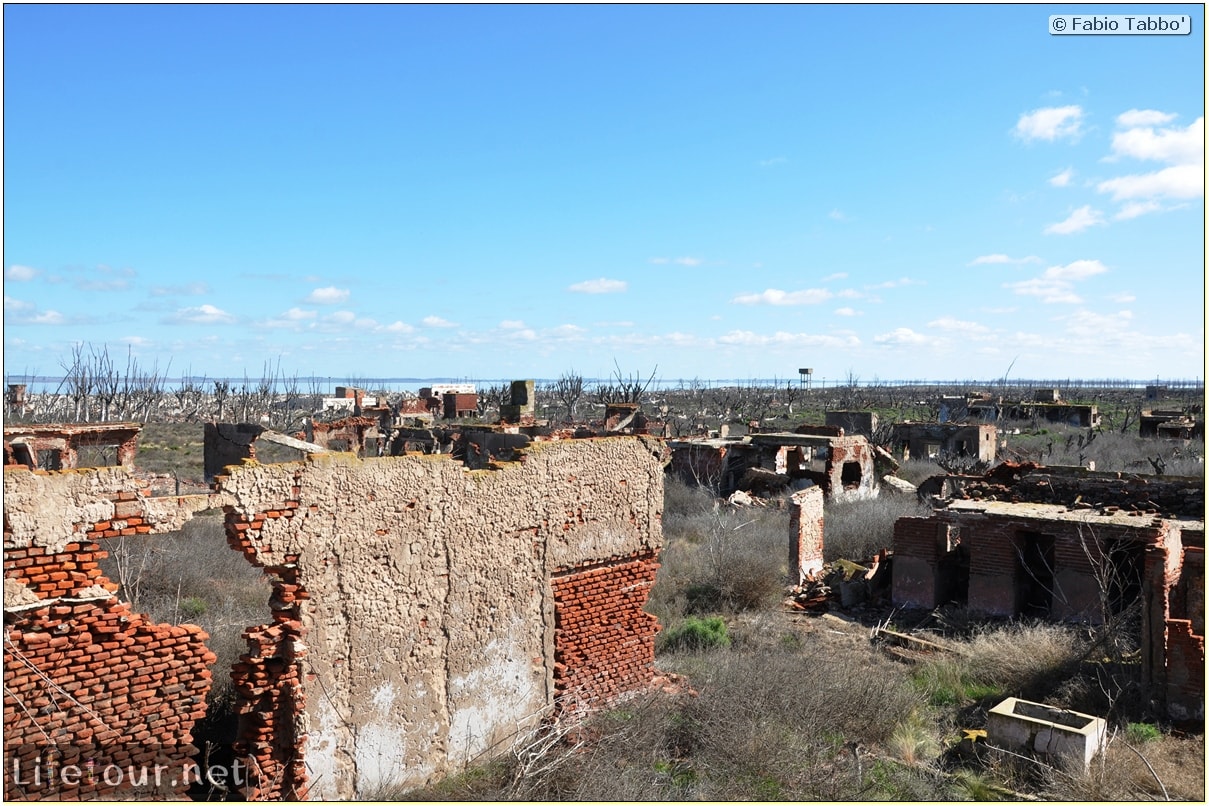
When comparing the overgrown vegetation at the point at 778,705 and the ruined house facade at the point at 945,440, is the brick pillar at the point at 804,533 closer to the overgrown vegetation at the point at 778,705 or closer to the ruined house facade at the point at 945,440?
the overgrown vegetation at the point at 778,705

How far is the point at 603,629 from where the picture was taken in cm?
833

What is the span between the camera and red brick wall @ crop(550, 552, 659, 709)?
7992 millimetres

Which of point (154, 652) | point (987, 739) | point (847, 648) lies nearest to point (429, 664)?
point (154, 652)


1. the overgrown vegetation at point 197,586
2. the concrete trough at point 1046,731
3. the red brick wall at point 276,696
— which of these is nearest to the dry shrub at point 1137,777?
the concrete trough at point 1046,731

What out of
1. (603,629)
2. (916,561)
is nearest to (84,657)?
(603,629)

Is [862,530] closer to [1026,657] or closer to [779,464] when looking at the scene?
[779,464]

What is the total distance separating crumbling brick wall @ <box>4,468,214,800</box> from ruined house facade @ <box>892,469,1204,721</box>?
983 centimetres

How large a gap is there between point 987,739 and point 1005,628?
160 inches

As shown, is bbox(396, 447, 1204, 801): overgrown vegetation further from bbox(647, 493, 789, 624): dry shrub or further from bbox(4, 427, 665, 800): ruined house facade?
bbox(647, 493, 789, 624): dry shrub

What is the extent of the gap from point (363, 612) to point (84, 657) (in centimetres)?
185

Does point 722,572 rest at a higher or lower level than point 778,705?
higher

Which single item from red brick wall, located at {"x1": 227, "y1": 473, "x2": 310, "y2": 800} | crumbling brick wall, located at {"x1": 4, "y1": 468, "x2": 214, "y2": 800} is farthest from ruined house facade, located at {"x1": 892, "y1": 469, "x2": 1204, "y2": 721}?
crumbling brick wall, located at {"x1": 4, "y1": 468, "x2": 214, "y2": 800}

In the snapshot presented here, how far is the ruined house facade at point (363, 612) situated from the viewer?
534cm

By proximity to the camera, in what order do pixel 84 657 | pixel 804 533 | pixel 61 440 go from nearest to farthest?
pixel 84 657
pixel 804 533
pixel 61 440
